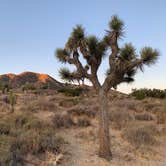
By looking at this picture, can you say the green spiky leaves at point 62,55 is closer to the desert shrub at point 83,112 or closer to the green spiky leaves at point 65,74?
the green spiky leaves at point 65,74

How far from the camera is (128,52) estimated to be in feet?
20.9

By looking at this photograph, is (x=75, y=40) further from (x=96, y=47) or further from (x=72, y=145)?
(x=72, y=145)

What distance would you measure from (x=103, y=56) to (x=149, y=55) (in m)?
1.34

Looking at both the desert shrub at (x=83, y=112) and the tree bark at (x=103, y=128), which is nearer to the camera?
the tree bark at (x=103, y=128)

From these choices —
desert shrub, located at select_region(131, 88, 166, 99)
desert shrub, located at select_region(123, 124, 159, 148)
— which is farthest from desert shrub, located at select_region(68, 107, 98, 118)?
desert shrub, located at select_region(131, 88, 166, 99)

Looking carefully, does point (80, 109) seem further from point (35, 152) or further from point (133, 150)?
point (35, 152)

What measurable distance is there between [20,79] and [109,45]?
2494 inches

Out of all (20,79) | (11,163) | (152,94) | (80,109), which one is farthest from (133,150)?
(20,79)

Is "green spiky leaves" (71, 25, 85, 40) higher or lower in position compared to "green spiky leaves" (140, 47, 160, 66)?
higher

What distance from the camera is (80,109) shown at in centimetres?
1228

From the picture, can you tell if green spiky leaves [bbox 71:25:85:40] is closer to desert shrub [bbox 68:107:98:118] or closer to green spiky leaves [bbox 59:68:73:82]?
green spiky leaves [bbox 59:68:73:82]

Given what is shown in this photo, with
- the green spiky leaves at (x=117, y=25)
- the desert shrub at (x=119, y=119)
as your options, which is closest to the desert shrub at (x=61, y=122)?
the desert shrub at (x=119, y=119)

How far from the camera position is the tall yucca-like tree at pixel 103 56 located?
241 inches

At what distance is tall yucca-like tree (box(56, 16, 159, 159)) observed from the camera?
Result: 6125 mm
